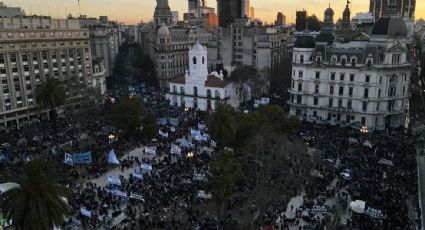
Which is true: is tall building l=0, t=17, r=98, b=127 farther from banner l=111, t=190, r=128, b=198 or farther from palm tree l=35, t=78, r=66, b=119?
banner l=111, t=190, r=128, b=198

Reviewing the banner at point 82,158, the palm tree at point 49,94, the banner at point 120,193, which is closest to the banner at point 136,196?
the banner at point 120,193

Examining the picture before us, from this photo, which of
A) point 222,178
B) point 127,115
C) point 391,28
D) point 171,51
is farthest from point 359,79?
point 171,51

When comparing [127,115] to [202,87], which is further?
[202,87]

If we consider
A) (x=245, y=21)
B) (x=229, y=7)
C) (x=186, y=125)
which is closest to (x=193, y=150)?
(x=186, y=125)

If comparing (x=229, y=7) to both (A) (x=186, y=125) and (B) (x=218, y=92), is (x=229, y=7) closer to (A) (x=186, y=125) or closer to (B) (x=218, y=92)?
(B) (x=218, y=92)

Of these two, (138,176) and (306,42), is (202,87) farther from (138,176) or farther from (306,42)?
(138,176)

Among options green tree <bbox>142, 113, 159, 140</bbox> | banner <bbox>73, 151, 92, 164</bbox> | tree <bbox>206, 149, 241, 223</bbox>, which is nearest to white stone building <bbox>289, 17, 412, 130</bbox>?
green tree <bbox>142, 113, 159, 140</bbox>

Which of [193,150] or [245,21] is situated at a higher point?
[245,21]
